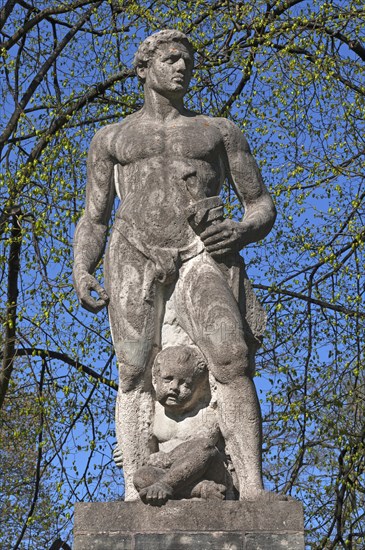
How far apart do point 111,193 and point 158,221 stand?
1.89ft

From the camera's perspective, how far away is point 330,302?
14.8m

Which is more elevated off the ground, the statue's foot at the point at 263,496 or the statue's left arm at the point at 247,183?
the statue's left arm at the point at 247,183

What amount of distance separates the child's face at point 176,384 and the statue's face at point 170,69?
1674 mm

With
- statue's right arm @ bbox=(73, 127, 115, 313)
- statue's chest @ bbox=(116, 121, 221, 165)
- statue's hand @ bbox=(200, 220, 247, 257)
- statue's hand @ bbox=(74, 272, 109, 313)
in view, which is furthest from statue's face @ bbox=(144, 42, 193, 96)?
statue's hand @ bbox=(74, 272, 109, 313)

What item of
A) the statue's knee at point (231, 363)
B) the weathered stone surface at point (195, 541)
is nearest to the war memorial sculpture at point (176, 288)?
the statue's knee at point (231, 363)

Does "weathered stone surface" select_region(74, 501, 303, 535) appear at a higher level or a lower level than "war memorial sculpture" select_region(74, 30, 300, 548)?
lower

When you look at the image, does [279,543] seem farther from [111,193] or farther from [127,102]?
[127,102]

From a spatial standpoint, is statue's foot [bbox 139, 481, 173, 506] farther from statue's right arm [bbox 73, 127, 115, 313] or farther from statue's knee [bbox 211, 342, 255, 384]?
statue's right arm [bbox 73, 127, 115, 313]

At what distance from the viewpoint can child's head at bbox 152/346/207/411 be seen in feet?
24.3

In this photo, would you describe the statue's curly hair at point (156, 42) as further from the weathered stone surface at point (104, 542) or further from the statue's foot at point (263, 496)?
the weathered stone surface at point (104, 542)

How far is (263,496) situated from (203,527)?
14.2 inches

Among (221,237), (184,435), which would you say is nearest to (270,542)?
(184,435)

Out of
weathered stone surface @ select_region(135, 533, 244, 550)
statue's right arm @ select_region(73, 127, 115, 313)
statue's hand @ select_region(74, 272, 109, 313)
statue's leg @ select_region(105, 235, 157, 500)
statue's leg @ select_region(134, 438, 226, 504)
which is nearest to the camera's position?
weathered stone surface @ select_region(135, 533, 244, 550)

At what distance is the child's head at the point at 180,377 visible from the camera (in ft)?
24.3
